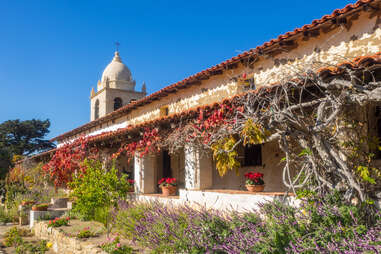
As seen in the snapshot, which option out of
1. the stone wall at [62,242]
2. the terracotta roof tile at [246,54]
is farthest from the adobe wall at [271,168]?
the stone wall at [62,242]

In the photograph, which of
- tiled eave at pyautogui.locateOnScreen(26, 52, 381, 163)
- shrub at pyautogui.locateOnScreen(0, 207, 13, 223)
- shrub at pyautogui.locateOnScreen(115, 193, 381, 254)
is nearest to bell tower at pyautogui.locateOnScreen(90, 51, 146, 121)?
shrub at pyautogui.locateOnScreen(0, 207, 13, 223)

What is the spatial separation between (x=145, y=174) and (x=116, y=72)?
22634 mm

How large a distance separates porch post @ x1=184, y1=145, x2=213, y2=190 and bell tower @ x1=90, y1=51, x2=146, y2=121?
21798 millimetres

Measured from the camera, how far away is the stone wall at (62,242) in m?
6.89

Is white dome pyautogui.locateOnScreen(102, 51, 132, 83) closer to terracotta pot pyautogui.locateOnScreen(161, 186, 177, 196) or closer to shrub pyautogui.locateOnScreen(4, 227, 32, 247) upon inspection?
shrub pyautogui.locateOnScreen(4, 227, 32, 247)

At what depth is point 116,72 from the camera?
31.0 m

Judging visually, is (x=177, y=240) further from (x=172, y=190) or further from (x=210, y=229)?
(x=172, y=190)

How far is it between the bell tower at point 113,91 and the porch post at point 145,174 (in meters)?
19.4

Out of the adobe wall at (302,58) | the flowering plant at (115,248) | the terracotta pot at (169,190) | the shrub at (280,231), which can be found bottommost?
the flowering plant at (115,248)

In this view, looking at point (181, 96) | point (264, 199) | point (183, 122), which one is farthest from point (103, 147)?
point (264, 199)

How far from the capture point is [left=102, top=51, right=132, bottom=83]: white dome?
3072 centimetres

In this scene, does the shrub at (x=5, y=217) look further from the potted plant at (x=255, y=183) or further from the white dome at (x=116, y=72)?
the white dome at (x=116, y=72)

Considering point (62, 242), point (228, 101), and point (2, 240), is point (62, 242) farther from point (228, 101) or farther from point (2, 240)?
point (228, 101)

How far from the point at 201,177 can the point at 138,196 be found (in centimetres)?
272
